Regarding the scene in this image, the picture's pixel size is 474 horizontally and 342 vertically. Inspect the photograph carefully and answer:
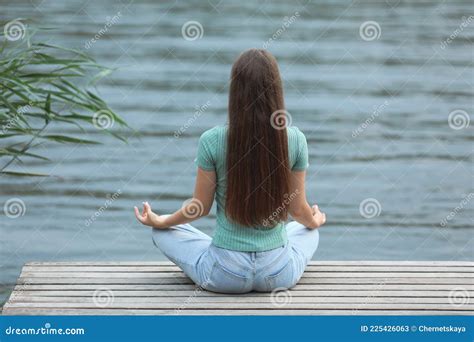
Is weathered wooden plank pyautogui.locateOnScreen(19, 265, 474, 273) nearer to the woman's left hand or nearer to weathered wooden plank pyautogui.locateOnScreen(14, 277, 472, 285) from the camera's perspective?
weathered wooden plank pyautogui.locateOnScreen(14, 277, 472, 285)

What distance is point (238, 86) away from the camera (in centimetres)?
383

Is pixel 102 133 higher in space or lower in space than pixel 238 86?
higher

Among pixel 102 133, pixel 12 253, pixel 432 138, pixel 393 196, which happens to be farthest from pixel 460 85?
pixel 12 253

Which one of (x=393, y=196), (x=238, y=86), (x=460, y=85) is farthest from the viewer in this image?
(x=460, y=85)

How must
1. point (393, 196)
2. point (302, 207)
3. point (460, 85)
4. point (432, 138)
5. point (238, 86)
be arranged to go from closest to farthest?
point (238, 86), point (302, 207), point (393, 196), point (432, 138), point (460, 85)

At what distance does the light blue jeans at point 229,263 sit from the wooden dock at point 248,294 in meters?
0.04

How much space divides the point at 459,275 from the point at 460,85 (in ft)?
15.8

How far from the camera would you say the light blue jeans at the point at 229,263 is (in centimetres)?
400

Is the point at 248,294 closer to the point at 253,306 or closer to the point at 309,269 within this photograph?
the point at 253,306

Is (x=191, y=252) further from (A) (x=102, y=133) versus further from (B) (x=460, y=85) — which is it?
→ (B) (x=460, y=85)

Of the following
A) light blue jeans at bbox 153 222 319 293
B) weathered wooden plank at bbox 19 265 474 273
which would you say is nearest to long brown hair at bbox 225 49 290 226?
light blue jeans at bbox 153 222 319 293

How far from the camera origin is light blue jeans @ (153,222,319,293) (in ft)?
13.1

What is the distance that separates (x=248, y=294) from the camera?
4.05m

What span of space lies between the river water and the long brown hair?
4.87 ft
